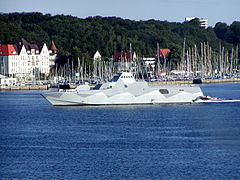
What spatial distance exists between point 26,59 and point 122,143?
8319 centimetres

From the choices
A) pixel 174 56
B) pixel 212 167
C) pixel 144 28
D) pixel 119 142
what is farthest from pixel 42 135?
pixel 144 28

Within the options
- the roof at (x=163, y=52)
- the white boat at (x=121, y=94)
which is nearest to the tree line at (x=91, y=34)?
the roof at (x=163, y=52)

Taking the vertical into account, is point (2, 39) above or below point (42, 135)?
above

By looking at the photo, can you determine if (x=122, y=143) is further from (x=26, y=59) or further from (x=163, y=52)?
(x=163, y=52)

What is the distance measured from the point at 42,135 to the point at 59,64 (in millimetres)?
80159

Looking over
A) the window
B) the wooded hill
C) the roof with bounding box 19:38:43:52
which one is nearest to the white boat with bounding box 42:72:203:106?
the window

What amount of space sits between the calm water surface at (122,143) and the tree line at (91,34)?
6566 centimetres

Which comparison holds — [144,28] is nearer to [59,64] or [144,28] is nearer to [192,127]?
[59,64]

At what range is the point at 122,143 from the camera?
39.7m

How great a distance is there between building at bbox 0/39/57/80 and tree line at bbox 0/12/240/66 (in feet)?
8.33

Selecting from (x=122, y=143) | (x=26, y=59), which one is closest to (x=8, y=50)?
(x=26, y=59)

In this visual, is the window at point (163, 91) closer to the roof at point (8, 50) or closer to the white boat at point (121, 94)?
the white boat at point (121, 94)

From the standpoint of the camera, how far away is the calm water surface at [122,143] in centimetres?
3203

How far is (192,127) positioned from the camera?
1838 inches
